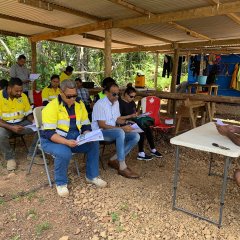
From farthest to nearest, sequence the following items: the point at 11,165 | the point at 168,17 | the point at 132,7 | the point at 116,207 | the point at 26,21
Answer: the point at 26,21, the point at 168,17, the point at 132,7, the point at 11,165, the point at 116,207

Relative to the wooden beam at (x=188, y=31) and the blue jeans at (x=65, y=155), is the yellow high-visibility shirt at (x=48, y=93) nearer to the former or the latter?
the blue jeans at (x=65, y=155)

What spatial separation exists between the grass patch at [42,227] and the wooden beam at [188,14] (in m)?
4.20

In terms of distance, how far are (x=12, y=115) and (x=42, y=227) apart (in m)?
2.23

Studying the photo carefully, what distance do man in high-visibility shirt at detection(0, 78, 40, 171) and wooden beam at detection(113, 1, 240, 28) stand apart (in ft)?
8.94

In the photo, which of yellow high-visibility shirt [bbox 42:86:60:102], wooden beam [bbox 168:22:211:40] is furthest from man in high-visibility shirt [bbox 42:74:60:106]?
wooden beam [bbox 168:22:211:40]

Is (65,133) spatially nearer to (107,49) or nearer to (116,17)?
(107,49)

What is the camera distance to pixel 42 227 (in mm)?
2723

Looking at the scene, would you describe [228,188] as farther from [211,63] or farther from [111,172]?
[211,63]

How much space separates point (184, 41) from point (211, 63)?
3783mm

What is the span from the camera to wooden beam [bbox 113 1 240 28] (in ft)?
14.8

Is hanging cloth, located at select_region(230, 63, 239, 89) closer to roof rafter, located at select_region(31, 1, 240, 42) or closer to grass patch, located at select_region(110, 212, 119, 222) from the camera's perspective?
roof rafter, located at select_region(31, 1, 240, 42)

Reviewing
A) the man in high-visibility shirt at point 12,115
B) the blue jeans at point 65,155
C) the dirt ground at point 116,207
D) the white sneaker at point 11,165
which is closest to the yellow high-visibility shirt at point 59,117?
the blue jeans at point 65,155

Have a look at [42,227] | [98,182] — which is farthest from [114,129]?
[42,227]

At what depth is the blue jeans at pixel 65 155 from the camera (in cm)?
325
